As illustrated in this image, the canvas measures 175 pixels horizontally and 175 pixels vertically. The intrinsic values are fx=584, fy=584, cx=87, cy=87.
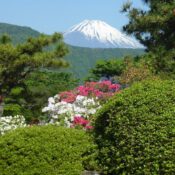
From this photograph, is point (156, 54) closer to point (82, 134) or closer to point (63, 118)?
point (63, 118)

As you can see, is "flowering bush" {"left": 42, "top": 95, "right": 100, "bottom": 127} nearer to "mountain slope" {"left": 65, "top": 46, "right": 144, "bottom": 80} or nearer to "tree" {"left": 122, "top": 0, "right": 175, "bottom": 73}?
"tree" {"left": 122, "top": 0, "right": 175, "bottom": 73}

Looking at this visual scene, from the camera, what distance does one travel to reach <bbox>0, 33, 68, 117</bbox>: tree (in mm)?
22984

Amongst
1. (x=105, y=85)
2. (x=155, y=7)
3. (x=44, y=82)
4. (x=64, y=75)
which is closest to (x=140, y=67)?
(x=105, y=85)

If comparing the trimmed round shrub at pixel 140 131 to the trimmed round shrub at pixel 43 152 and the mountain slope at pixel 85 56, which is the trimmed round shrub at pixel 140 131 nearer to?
the trimmed round shrub at pixel 43 152

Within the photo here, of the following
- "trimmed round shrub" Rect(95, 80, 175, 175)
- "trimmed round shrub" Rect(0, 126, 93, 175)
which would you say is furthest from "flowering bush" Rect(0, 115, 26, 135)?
A: "trimmed round shrub" Rect(95, 80, 175, 175)

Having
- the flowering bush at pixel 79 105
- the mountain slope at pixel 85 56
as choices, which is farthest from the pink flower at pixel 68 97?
the mountain slope at pixel 85 56

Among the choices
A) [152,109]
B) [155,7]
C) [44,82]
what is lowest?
[44,82]

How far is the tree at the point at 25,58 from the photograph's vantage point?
23.0m

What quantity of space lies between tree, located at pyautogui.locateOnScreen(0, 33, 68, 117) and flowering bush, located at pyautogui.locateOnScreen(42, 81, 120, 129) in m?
10.7

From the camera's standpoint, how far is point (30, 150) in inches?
249

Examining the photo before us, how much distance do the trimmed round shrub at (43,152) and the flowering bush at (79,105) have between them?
9.91ft

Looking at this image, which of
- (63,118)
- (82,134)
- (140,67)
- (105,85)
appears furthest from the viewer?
(140,67)

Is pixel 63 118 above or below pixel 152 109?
below

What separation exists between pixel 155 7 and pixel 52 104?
9.94m
